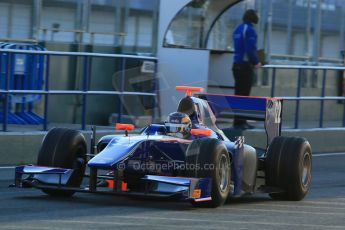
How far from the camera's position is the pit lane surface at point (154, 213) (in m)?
8.54

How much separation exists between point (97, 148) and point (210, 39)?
970 cm

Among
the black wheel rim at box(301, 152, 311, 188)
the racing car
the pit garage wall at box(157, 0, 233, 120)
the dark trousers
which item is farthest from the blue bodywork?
the pit garage wall at box(157, 0, 233, 120)

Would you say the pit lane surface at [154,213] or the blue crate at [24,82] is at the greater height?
the blue crate at [24,82]

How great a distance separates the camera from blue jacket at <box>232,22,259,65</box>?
1717 cm

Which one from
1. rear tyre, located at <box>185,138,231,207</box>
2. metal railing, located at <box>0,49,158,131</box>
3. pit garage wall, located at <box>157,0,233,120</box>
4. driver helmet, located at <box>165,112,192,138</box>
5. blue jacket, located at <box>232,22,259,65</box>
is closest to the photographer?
rear tyre, located at <box>185,138,231,207</box>

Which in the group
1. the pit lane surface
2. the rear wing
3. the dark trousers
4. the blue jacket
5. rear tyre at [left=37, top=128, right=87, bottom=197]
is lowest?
the pit lane surface

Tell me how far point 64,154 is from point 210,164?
1598mm

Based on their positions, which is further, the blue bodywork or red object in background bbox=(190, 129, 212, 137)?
red object in background bbox=(190, 129, 212, 137)

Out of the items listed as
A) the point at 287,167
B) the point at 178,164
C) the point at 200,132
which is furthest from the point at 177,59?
the point at 178,164

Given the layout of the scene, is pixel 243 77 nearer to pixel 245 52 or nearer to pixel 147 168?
pixel 245 52

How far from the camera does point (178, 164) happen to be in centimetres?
986

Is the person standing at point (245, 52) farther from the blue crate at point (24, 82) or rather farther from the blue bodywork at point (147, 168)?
the blue bodywork at point (147, 168)

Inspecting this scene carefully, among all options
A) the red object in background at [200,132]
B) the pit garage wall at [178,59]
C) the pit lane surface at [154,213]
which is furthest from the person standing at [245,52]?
the red object in background at [200,132]

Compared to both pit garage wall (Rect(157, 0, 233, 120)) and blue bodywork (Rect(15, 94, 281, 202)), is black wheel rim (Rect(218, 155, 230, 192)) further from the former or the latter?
pit garage wall (Rect(157, 0, 233, 120))
